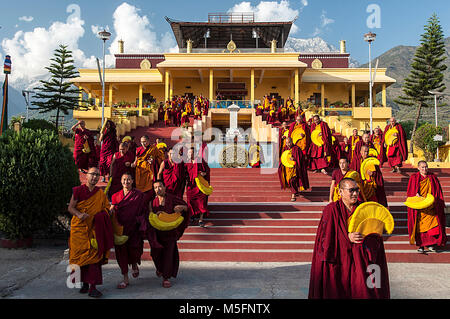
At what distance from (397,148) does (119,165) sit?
26.7ft

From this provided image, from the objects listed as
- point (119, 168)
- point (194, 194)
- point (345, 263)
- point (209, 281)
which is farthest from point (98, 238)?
point (119, 168)

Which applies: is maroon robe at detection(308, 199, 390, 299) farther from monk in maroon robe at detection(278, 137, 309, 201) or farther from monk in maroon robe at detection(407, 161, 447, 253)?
monk in maroon robe at detection(278, 137, 309, 201)

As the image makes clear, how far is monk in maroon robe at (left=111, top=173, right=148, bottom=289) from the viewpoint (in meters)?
4.60

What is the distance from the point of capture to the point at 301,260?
6.14 meters

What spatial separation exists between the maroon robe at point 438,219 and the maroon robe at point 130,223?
4787 millimetres

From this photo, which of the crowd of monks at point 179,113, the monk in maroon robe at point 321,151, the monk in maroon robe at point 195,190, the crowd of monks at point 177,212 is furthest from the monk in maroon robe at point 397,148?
the crowd of monks at point 179,113

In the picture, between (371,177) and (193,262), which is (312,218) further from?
(193,262)

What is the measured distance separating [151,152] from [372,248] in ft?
18.4

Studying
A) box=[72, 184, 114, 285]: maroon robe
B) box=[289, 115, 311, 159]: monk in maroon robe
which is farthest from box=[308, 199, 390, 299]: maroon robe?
box=[289, 115, 311, 159]: monk in maroon robe

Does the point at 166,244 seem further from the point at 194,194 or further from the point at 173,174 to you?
the point at 173,174

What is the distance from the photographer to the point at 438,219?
20.4 feet

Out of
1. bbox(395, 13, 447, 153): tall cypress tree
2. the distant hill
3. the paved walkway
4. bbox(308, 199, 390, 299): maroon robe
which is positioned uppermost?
the distant hill

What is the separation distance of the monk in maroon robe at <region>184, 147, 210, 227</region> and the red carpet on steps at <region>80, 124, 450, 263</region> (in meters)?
0.34

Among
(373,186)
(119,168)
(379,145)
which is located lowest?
(373,186)
